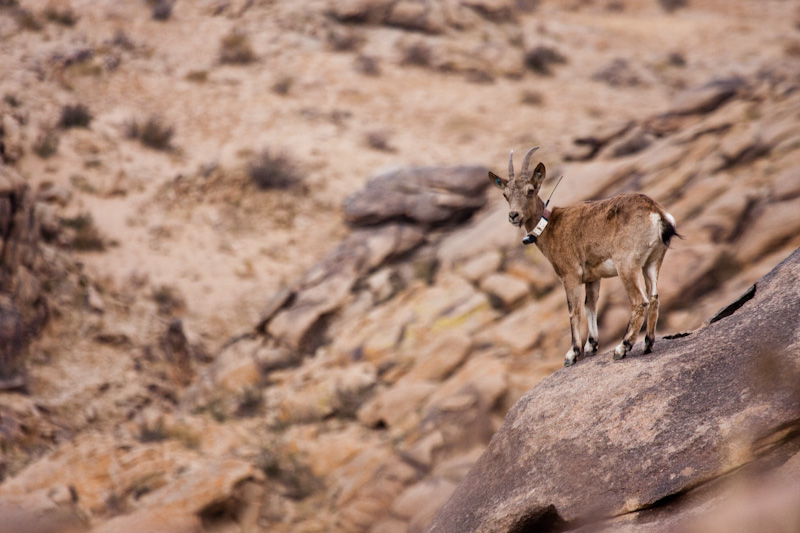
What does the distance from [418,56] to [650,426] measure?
89.3 ft

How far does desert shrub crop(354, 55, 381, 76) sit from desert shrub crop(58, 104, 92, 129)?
1151 cm

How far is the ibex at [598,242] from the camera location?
20.3 feet

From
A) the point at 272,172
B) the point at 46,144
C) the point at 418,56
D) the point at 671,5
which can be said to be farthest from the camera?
the point at 671,5

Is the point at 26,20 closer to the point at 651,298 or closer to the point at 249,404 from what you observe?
the point at 249,404

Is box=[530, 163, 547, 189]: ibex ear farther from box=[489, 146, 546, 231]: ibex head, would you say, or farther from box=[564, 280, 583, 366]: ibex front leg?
box=[564, 280, 583, 366]: ibex front leg

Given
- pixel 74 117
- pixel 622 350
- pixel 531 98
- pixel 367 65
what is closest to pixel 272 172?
pixel 74 117

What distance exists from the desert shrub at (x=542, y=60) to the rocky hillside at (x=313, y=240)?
127mm

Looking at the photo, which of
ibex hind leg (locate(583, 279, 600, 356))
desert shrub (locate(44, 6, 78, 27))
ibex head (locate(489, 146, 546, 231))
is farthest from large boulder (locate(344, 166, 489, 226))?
desert shrub (locate(44, 6, 78, 27))

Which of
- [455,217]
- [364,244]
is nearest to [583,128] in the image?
[455,217]

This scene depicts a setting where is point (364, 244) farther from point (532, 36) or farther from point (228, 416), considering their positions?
point (532, 36)

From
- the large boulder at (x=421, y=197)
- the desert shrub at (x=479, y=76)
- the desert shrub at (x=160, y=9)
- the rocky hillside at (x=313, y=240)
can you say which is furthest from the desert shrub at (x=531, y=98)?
the desert shrub at (x=160, y=9)

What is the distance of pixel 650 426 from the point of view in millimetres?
5383

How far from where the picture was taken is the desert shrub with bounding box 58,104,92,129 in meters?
23.2

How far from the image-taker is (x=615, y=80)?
30391 mm
